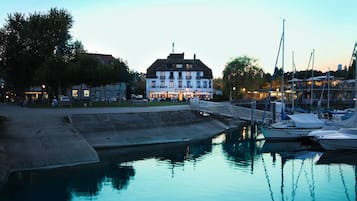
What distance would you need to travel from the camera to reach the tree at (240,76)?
96.9 metres

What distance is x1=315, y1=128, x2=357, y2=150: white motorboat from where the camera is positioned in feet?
100

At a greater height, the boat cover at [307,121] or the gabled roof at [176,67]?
the gabled roof at [176,67]

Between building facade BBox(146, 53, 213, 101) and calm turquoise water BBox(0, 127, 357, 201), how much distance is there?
2673 inches

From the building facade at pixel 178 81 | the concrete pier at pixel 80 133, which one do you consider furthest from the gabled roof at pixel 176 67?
the concrete pier at pixel 80 133

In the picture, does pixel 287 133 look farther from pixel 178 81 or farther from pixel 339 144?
pixel 178 81

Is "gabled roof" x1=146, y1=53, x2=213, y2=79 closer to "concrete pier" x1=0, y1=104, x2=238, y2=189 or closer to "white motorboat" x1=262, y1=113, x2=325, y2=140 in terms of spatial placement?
"concrete pier" x1=0, y1=104, x2=238, y2=189

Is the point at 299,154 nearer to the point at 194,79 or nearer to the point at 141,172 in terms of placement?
the point at 141,172

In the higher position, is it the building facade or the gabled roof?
the gabled roof

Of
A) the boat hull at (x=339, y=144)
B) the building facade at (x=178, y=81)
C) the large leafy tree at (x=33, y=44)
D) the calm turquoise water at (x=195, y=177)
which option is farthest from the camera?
the building facade at (x=178, y=81)

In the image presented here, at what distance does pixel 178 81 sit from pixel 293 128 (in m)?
65.1

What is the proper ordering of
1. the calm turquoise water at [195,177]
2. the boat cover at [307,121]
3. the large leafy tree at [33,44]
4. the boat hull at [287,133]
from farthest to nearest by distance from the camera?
the large leafy tree at [33,44] → the boat cover at [307,121] → the boat hull at [287,133] → the calm turquoise water at [195,177]

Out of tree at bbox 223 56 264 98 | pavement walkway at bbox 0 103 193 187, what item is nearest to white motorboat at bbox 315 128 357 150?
pavement walkway at bbox 0 103 193 187

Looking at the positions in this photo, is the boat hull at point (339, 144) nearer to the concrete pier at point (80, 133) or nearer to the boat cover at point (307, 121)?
the boat cover at point (307, 121)

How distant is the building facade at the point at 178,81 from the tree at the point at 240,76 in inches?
222
